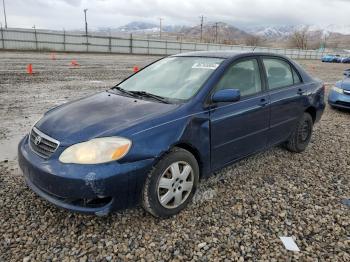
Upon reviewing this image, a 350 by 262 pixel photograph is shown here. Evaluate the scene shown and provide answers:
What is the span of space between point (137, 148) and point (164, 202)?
25.2 inches

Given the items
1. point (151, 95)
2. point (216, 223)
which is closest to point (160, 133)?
point (151, 95)

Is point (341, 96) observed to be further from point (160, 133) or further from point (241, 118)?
point (160, 133)

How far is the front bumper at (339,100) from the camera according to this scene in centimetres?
802

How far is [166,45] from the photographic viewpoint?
41.5 metres

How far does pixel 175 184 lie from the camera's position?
3061 millimetres

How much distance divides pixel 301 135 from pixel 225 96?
7.29 feet

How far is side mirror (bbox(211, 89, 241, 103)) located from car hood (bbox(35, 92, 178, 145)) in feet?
1.48

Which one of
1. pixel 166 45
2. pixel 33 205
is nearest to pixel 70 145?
pixel 33 205

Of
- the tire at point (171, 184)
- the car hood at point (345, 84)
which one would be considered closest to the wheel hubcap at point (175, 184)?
the tire at point (171, 184)

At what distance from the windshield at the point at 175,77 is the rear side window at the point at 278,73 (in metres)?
0.88

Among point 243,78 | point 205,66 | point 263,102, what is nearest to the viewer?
point 205,66

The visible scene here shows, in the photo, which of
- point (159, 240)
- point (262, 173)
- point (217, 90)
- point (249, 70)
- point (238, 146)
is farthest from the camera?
point (262, 173)

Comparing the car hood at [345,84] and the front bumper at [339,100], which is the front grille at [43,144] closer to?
the front bumper at [339,100]

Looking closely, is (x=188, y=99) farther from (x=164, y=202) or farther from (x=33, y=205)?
(x=33, y=205)
